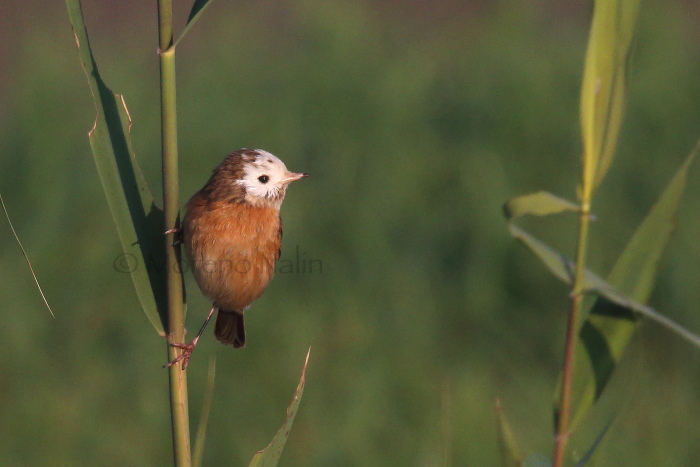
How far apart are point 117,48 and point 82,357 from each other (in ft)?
12.7

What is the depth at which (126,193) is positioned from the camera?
88.0 inches

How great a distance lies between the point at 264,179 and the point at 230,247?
1.02 ft

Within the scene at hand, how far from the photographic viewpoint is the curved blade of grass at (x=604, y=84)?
180 cm

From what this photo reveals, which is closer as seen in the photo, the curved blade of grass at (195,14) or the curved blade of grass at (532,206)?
the curved blade of grass at (532,206)

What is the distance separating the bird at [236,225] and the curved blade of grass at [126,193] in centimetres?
→ 105

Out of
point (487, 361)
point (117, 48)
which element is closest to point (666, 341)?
point (487, 361)

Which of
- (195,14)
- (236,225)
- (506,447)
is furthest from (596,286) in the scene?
(236,225)

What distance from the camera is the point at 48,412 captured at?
6066 millimetres

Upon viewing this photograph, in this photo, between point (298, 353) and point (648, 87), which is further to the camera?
point (648, 87)

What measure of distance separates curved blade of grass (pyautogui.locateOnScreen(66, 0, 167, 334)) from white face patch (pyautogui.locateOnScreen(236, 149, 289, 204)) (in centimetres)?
109

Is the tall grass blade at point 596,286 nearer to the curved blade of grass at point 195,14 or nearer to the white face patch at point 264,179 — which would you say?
the curved blade of grass at point 195,14

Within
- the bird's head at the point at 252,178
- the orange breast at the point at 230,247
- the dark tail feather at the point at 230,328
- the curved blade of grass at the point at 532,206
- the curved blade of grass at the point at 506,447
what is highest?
the curved blade of grass at the point at 532,206

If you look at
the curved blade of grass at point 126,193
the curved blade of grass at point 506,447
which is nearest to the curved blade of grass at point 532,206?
the curved blade of grass at point 506,447

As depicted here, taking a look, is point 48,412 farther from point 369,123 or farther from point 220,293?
point 369,123
